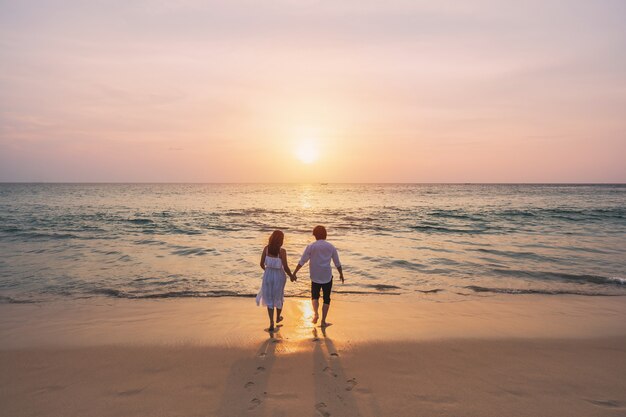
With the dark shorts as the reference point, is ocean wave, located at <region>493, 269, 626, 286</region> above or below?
below

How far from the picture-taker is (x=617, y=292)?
10.3 meters

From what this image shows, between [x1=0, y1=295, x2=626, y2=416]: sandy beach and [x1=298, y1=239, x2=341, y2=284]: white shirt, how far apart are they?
1.03 metres

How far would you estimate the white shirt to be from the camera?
757 centimetres

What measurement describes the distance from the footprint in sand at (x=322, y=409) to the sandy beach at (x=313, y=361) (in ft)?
0.07

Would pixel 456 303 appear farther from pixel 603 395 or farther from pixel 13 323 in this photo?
pixel 13 323

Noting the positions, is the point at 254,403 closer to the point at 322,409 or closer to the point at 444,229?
the point at 322,409

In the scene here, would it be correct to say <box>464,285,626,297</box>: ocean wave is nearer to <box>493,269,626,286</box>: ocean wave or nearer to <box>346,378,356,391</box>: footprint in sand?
<box>493,269,626,286</box>: ocean wave

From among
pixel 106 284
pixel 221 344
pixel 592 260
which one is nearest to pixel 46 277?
pixel 106 284

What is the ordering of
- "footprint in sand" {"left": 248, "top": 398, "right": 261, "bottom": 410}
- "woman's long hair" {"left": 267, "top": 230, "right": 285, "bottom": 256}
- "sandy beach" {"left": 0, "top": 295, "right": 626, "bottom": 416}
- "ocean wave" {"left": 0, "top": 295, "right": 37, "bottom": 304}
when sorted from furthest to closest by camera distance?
"ocean wave" {"left": 0, "top": 295, "right": 37, "bottom": 304}, "woman's long hair" {"left": 267, "top": 230, "right": 285, "bottom": 256}, "sandy beach" {"left": 0, "top": 295, "right": 626, "bottom": 416}, "footprint in sand" {"left": 248, "top": 398, "right": 261, "bottom": 410}

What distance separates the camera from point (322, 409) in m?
4.35

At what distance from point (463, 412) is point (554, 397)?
137 cm

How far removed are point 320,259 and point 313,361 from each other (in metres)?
2.35

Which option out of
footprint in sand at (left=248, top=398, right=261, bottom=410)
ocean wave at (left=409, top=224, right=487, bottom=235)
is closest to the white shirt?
footprint in sand at (left=248, top=398, right=261, bottom=410)

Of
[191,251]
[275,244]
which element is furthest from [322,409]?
[191,251]
